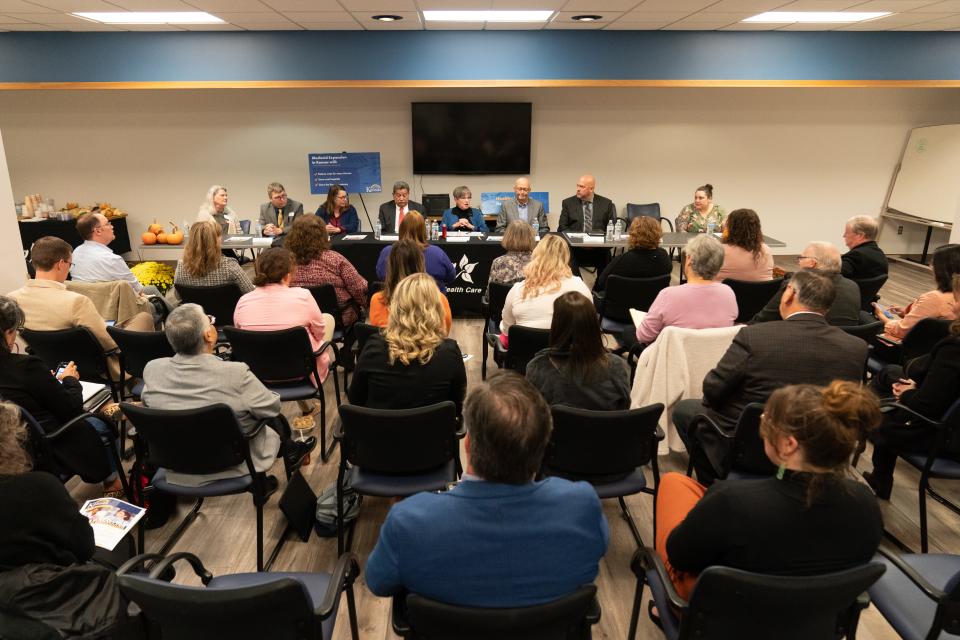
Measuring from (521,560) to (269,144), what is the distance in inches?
319

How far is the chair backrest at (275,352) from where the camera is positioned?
318cm

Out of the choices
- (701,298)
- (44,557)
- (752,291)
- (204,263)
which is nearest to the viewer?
(44,557)

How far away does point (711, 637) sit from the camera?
1562 mm

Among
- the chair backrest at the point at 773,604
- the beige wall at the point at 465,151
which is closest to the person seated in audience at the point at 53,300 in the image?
the chair backrest at the point at 773,604

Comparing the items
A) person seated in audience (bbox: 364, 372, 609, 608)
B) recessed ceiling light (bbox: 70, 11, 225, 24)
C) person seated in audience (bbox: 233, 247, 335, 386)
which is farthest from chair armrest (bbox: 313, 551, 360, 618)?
recessed ceiling light (bbox: 70, 11, 225, 24)

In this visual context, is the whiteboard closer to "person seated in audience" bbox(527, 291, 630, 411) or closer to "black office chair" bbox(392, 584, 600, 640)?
"person seated in audience" bbox(527, 291, 630, 411)

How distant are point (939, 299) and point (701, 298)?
1.40 m

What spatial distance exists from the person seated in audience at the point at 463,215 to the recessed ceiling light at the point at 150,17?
9.93 ft

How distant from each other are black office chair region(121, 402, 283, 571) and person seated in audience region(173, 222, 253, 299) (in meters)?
1.84

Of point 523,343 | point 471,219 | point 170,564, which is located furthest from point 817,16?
point 170,564

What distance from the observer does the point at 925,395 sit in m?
2.59

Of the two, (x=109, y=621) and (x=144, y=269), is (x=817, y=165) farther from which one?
(x=109, y=621)

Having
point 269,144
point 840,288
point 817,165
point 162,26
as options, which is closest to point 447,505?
point 840,288

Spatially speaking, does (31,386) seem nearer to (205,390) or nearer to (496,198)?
(205,390)
